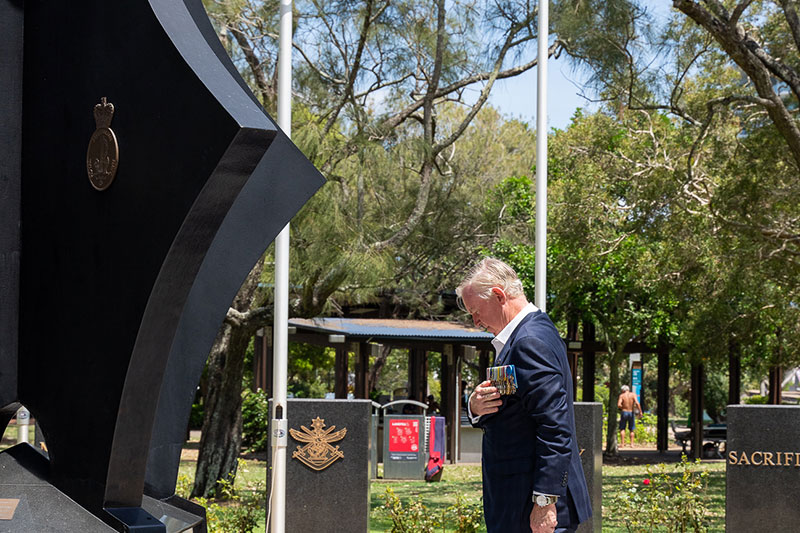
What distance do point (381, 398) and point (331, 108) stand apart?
1269 centimetres

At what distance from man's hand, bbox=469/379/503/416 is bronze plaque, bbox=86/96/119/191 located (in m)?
1.66

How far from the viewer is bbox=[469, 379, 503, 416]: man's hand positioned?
137 inches

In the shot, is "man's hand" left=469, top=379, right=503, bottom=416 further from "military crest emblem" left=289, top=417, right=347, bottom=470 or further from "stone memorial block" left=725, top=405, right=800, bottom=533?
"stone memorial block" left=725, top=405, right=800, bottom=533

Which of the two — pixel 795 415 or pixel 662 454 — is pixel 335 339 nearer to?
pixel 662 454

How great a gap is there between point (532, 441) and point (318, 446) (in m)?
3.82

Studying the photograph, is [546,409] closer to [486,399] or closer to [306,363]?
[486,399]

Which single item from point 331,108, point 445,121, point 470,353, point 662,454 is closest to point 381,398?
point 470,353

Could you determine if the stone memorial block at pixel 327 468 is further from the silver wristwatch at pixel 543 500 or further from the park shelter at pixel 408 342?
the park shelter at pixel 408 342

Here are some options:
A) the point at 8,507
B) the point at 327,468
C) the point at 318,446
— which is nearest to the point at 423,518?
the point at 327,468

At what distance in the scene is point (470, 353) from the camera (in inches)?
809

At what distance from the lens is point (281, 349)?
6934 mm

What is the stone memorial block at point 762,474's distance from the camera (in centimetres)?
708

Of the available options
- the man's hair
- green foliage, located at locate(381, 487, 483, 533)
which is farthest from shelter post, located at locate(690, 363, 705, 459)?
the man's hair

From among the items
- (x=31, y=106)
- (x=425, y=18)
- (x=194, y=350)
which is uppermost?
(x=425, y=18)
